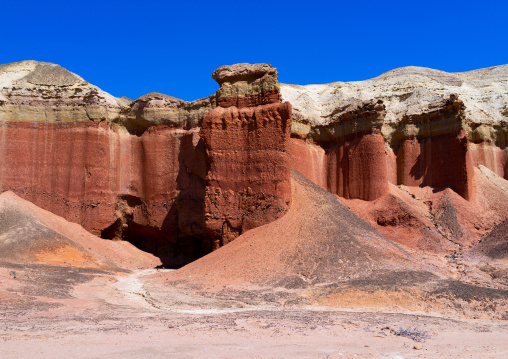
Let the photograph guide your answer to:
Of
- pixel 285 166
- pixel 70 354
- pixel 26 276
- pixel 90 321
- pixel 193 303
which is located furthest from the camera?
pixel 285 166

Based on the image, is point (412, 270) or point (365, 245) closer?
point (412, 270)

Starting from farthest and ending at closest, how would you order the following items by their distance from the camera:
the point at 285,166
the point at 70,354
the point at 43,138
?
the point at 43,138 < the point at 285,166 < the point at 70,354


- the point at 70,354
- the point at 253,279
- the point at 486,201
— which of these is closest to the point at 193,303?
the point at 253,279

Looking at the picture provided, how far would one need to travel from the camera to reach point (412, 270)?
16.1 m

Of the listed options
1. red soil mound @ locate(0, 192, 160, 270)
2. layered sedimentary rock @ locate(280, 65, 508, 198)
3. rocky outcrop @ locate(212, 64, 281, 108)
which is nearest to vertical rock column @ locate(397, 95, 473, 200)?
layered sedimentary rock @ locate(280, 65, 508, 198)

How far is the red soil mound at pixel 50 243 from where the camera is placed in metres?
20.3

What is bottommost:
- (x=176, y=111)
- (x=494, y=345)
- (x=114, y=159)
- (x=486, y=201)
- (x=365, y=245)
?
(x=494, y=345)

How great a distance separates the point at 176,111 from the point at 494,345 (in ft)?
77.0

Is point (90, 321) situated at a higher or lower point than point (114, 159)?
lower

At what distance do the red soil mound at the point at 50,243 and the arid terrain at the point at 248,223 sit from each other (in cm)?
11

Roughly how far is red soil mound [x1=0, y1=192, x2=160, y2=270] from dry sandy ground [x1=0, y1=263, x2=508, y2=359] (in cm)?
690

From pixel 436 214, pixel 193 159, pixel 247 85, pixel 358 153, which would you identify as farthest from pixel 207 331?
pixel 358 153

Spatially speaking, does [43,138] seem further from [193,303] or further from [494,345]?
[494,345]

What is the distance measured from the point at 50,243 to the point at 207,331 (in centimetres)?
1486
